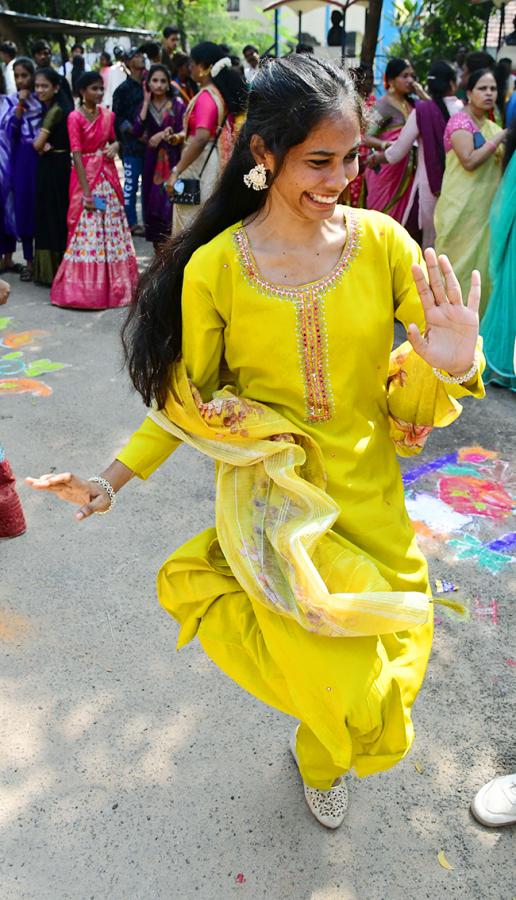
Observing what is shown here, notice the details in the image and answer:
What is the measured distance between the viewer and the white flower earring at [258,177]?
1.66 m

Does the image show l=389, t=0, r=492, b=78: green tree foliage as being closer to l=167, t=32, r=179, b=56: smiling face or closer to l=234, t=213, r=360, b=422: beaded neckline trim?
l=167, t=32, r=179, b=56: smiling face

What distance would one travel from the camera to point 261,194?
1.77 m

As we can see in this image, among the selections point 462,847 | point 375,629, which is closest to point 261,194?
point 375,629

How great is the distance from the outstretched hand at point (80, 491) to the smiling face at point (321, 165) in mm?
733

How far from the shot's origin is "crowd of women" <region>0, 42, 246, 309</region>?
17.1ft

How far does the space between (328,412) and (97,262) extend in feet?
15.6

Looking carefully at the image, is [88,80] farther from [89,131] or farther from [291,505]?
[291,505]

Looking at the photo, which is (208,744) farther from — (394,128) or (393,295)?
(394,128)

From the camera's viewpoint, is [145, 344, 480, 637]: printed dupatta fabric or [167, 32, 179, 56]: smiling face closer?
[145, 344, 480, 637]: printed dupatta fabric

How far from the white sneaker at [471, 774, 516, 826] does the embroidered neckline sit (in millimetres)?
1252

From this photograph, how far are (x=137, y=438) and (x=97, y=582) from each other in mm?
1196

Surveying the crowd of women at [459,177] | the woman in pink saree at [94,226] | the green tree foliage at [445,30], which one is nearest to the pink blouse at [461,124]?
the crowd of women at [459,177]

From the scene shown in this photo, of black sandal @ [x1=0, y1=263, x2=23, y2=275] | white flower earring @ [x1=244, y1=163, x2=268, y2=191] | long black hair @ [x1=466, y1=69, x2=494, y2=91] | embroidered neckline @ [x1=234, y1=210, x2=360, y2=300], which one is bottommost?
black sandal @ [x1=0, y1=263, x2=23, y2=275]

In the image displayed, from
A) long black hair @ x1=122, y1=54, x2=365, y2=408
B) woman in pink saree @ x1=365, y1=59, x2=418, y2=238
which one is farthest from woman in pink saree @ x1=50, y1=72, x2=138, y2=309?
long black hair @ x1=122, y1=54, x2=365, y2=408
